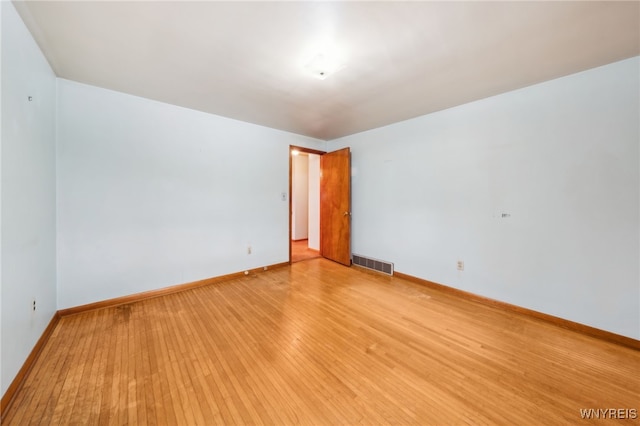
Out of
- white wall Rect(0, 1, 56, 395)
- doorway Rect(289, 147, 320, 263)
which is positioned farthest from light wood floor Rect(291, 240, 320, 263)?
white wall Rect(0, 1, 56, 395)

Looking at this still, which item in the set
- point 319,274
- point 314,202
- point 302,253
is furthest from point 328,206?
point 319,274

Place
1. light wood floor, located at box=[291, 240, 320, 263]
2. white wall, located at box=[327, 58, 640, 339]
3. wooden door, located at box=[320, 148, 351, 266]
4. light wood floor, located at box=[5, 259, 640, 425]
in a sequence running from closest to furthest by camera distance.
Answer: light wood floor, located at box=[5, 259, 640, 425], white wall, located at box=[327, 58, 640, 339], wooden door, located at box=[320, 148, 351, 266], light wood floor, located at box=[291, 240, 320, 263]

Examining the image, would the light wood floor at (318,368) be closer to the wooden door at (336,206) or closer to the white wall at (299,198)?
the wooden door at (336,206)

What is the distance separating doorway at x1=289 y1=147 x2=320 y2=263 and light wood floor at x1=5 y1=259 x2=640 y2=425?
2.34 metres

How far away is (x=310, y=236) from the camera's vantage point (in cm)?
564

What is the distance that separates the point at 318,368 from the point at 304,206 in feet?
18.0

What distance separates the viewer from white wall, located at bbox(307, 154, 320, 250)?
530 cm

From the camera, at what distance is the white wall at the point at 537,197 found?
2.06 m

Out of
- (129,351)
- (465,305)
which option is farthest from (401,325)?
(129,351)

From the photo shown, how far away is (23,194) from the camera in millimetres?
1654

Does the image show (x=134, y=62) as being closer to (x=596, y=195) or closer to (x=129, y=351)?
(x=129, y=351)

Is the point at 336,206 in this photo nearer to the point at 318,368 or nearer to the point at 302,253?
the point at 302,253

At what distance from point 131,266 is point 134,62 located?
221 centimetres

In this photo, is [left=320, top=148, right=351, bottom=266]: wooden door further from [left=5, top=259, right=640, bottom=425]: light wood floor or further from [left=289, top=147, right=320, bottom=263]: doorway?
[left=5, top=259, right=640, bottom=425]: light wood floor
